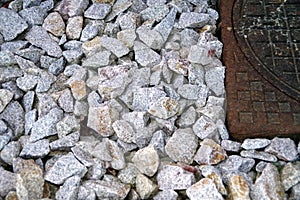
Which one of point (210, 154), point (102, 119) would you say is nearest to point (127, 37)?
point (102, 119)

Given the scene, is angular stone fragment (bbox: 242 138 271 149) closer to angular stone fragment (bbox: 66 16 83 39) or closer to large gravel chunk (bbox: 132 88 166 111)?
large gravel chunk (bbox: 132 88 166 111)

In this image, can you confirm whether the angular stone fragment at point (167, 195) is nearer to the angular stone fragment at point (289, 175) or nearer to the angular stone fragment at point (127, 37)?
the angular stone fragment at point (289, 175)

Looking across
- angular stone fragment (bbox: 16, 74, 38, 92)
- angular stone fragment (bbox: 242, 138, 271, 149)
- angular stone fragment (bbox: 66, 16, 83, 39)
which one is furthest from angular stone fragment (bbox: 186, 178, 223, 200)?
angular stone fragment (bbox: 66, 16, 83, 39)

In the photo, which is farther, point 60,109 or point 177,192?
point 60,109

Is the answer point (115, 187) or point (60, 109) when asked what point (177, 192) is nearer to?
point (115, 187)

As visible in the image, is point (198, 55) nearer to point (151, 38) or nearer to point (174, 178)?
point (151, 38)

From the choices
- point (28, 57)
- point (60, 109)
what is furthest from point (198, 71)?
point (28, 57)
